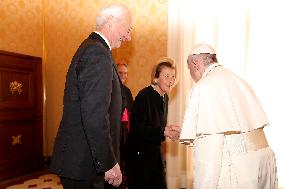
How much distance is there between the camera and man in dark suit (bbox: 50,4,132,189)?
187 centimetres

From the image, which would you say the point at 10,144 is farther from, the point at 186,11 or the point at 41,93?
the point at 186,11

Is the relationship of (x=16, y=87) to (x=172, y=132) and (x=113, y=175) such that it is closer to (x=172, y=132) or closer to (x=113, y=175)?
(x=172, y=132)

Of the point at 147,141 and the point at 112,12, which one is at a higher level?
the point at 112,12

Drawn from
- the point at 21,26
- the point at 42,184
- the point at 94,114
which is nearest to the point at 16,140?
the point at 42,184

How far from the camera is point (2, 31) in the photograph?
5.29m

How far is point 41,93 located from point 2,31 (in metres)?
1.21

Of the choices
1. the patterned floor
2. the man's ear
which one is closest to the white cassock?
the man's ear

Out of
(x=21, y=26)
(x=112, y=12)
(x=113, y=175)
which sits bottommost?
(x=113, y=175)

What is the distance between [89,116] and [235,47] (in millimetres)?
3185

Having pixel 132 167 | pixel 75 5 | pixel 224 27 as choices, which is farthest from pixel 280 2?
pixel 75 5

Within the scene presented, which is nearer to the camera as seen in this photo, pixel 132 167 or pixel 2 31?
pixel 132 167

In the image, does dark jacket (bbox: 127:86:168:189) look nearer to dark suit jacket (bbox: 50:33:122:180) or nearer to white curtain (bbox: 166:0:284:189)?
dark suit jacket (bbox: 50:33:122:180)

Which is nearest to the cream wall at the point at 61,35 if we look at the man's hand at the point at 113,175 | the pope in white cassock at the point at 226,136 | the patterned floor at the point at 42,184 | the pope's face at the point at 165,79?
the patterned floor at the point at 42,184

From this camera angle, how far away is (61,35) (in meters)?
5.88
